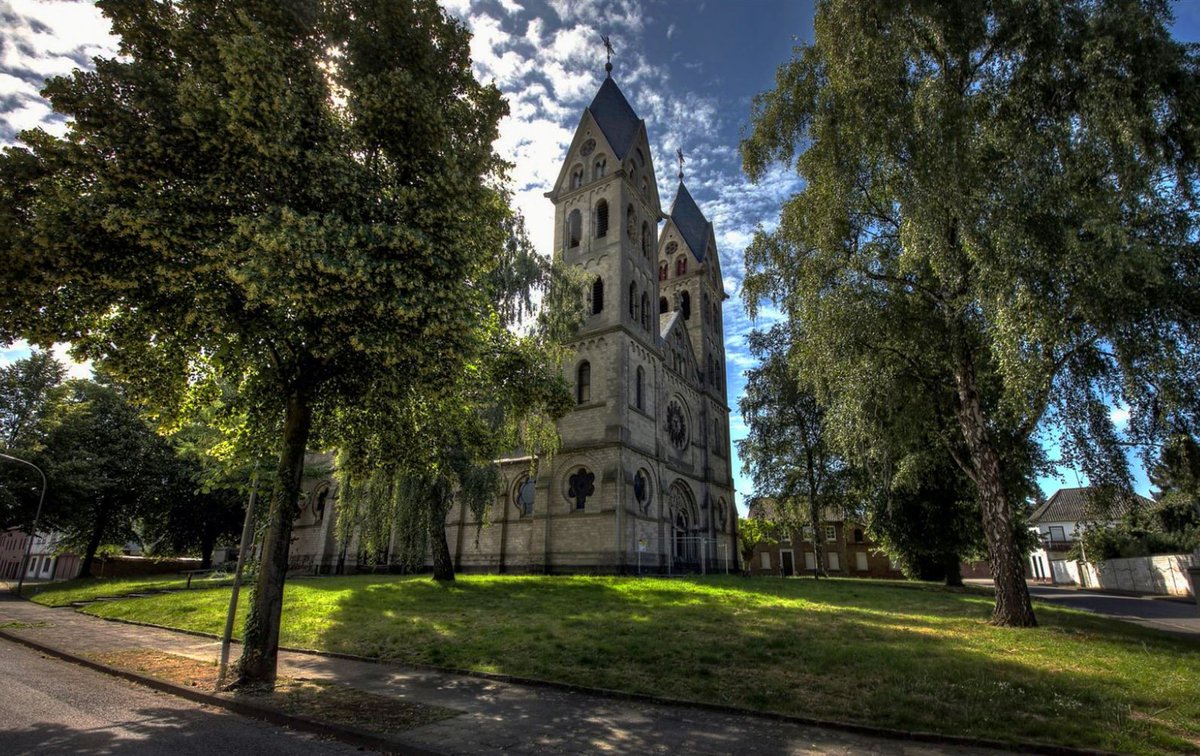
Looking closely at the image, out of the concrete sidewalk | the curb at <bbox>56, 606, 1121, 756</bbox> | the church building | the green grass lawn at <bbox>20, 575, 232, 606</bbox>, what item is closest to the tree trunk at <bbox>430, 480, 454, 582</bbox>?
the church building

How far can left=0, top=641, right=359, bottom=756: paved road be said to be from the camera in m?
5.75

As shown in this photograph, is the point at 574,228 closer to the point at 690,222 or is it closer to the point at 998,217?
the point at 690,222

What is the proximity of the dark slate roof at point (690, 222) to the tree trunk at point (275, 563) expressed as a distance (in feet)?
118

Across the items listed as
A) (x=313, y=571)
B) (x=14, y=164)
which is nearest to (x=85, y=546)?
(x=313, y=571)

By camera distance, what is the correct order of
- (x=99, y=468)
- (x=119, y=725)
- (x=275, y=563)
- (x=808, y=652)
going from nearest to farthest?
(x=119, y=725), (x=275, y=563), (x=808, y=652), (x=99, y=468)

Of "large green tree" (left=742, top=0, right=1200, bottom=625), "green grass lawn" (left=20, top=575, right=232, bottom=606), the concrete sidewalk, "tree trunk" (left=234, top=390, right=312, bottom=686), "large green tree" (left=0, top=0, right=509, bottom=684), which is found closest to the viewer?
the concrete sidewalk

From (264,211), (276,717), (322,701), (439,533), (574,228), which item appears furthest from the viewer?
(574,228)

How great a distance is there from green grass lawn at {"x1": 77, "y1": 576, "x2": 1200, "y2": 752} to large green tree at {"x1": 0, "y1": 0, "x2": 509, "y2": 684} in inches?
168

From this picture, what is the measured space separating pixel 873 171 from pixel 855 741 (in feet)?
41.5

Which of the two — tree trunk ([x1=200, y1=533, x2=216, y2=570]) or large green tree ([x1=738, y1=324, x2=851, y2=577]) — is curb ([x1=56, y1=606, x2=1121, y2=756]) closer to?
large green tree ([x1=738, y1=324, x2=851, y2=577])

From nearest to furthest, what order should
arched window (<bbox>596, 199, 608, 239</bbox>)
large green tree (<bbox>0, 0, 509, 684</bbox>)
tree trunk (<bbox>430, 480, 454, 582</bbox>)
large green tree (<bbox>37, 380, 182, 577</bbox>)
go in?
large green tree (<bbox>0, 0, 509, 684</bbox>)
tree trunk (<bbox>430, 480, 454, 582</bbox>)
large green tree (<bbox>37, 380, 182, 577</bbox>)
arched window (<bbox>596, 199, 608, 239</bbox>)

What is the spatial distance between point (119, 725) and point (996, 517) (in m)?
15.4

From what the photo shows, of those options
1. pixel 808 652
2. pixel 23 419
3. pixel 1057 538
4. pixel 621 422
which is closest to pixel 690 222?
pixel 621 422

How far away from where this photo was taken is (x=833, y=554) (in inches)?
2322
